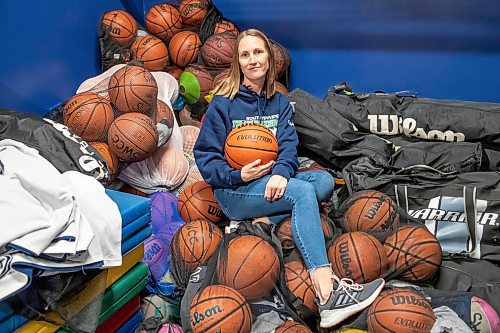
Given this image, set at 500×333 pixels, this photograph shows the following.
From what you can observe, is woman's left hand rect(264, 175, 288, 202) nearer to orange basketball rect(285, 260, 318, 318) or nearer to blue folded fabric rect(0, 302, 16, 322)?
orange basketball rect(285, 260, 318, 318)

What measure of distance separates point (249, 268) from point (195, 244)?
1.07 ft

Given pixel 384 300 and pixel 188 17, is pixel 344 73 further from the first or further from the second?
pixel 384 300

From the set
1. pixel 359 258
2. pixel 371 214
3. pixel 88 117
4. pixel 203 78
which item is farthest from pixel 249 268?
pixel 203 78

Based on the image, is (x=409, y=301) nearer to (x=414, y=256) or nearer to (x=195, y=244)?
(x=414, y=256)

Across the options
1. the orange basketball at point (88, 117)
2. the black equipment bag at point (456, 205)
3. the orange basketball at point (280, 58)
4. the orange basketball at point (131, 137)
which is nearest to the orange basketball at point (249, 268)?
the black equipment bag at point (456, 205)

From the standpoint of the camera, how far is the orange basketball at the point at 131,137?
271 centimetres

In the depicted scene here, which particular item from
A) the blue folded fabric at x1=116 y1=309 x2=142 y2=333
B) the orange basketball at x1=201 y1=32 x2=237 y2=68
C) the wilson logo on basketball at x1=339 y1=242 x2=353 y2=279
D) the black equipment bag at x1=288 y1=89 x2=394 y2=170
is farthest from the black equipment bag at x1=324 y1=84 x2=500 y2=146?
the blue folded fabric at x1=116 y1=309 x2=142 y2=333

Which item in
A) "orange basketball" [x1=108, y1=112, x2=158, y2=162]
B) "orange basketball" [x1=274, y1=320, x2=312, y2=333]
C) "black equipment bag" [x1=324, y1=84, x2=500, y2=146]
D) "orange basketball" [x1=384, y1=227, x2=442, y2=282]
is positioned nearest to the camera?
"orange basketball" [x1=274, y1=320, x2=312, y2=333]

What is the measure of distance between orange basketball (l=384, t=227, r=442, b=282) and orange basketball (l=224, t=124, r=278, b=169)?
65 centimetres

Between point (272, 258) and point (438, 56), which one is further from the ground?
point (438, 56)

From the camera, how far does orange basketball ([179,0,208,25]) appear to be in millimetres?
3695

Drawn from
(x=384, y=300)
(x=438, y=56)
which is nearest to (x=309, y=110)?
(x=438, y=56)

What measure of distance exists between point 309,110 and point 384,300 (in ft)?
4.48

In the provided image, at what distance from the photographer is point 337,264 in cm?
209
